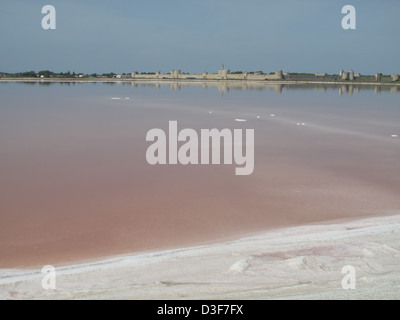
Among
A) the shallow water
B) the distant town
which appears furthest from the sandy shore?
the distant town

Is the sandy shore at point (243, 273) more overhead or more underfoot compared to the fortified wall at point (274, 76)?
Answer: more underfoot

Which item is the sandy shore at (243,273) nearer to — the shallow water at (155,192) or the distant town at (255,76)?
the shallow water at (155,192)

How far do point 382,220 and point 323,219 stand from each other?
845mm

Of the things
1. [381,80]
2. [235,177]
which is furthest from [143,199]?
[381,80]

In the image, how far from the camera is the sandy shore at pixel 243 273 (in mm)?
3748

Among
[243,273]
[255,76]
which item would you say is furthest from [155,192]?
[255,76]

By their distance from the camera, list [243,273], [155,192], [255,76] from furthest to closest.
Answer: [255,76] → [155,192] → [243,273]

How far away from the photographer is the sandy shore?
375cm

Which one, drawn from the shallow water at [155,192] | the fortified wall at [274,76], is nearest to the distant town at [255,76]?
the fortified wall at [274,76]

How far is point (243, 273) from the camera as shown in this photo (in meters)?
4.20

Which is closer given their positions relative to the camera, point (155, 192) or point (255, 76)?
point (155, 192)

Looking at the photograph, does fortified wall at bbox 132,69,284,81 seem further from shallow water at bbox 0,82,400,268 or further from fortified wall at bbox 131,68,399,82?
shallow water at bbox 0,82,400,268

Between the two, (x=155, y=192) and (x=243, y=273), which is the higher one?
(x=155, y=192)

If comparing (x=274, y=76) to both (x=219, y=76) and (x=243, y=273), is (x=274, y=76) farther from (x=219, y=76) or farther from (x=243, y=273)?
(x=243, y=273)
